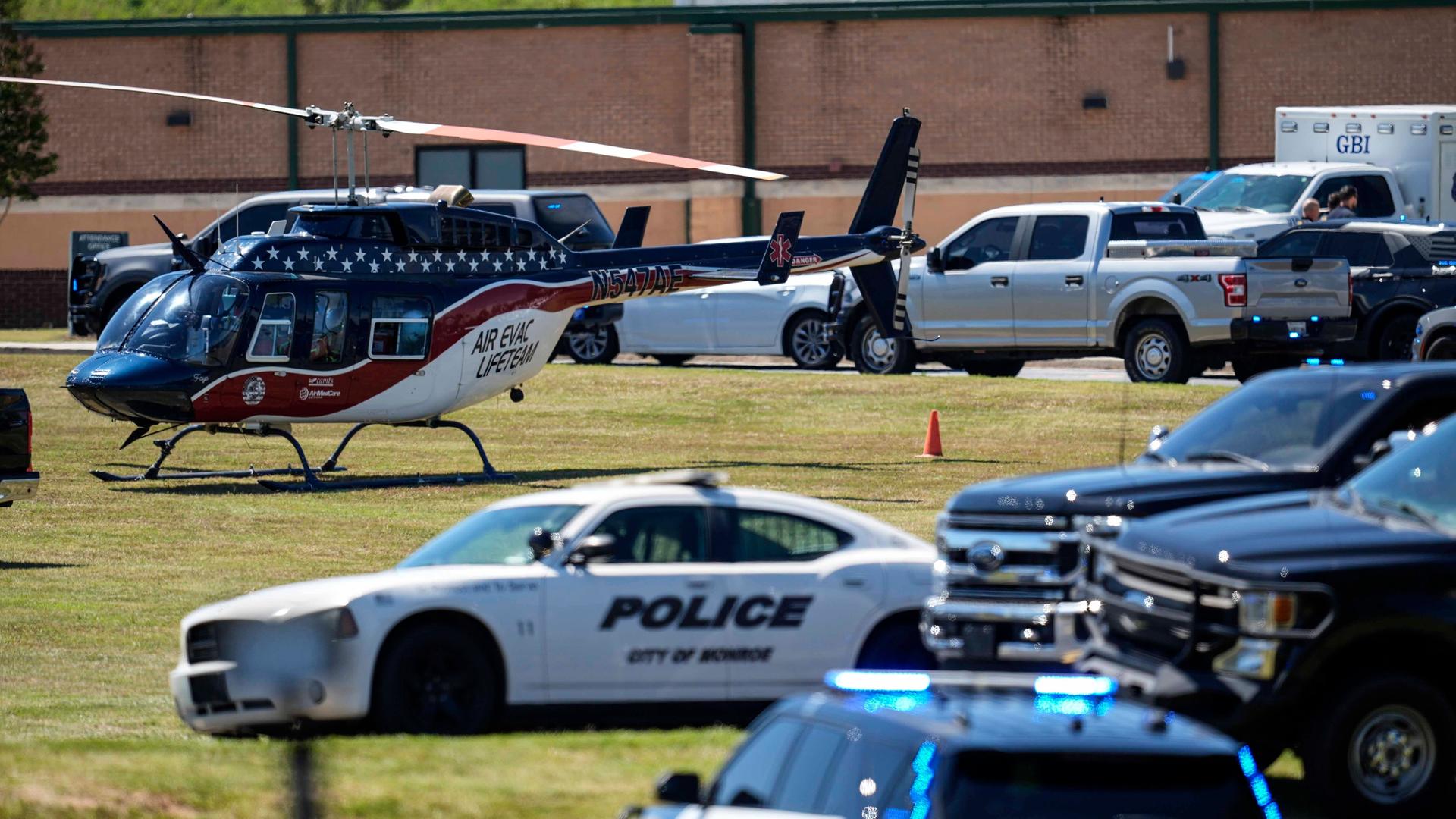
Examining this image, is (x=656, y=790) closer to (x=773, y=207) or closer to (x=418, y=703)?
(x=418, y=703)

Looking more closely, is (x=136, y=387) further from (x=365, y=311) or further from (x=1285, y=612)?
(x=1285, y=612)

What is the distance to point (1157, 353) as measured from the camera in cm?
2511

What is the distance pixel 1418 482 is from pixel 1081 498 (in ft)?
5.06

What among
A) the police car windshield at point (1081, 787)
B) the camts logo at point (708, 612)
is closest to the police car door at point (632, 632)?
the camts logo at point (708, 612)

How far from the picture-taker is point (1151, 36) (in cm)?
4184

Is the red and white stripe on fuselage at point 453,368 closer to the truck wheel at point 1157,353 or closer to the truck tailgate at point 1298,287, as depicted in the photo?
the truck wheel at point 1157,353

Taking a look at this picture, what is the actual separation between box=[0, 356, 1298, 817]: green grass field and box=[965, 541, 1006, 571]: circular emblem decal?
1456 millimetres

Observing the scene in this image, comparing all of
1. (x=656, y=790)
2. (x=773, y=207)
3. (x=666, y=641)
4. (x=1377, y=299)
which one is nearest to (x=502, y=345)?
(x=1377, y=299)

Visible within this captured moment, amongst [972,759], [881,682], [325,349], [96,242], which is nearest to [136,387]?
[325,349]

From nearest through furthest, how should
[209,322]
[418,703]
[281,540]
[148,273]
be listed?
[418,703]
[281,540]
[209,322]
[148,273]

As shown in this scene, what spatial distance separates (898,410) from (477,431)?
5195 millimetres

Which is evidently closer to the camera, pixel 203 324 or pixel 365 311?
pixel 203 324

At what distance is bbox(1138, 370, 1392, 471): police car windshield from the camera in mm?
10320

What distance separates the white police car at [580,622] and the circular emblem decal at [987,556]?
625 millimetres
